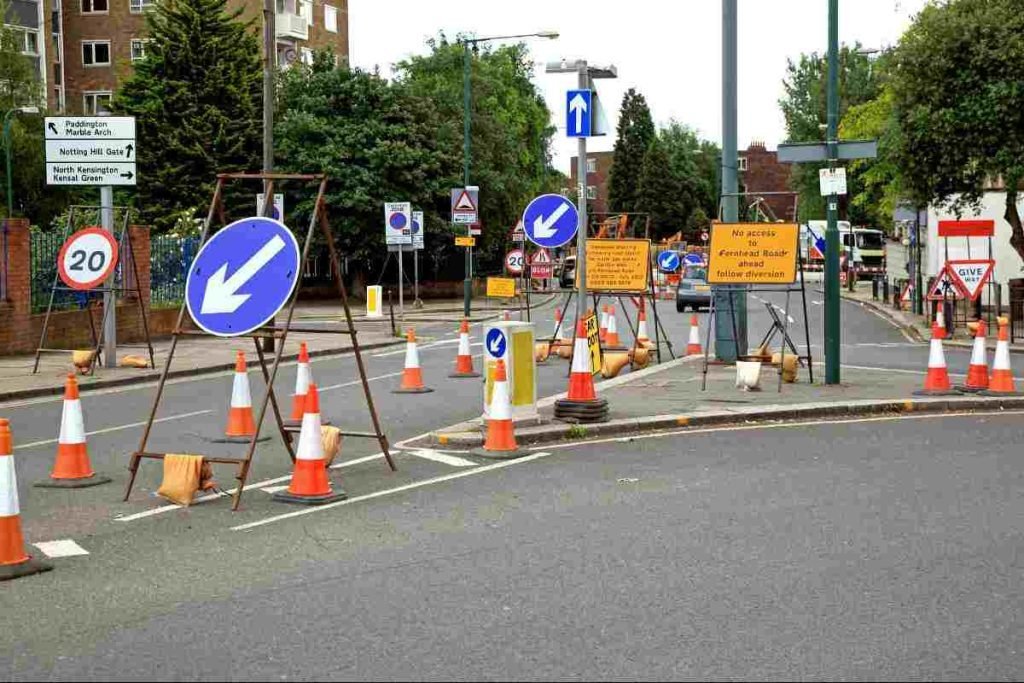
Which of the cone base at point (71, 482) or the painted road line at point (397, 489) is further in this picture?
the cone base at point (71, 482)

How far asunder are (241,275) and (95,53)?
6565 centimetres

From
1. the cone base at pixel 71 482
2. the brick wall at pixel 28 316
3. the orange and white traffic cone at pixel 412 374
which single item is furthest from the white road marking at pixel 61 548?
the brick wall at pixel 28 316

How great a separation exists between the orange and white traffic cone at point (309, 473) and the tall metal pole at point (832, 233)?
8793mm

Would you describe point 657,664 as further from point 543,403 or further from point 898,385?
point 898,385

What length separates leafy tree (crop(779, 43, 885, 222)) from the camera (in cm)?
9550

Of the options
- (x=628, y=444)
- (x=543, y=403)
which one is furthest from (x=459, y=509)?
(x=543, y=403)

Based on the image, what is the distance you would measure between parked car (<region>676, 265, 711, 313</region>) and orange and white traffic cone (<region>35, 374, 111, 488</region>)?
1312 inches

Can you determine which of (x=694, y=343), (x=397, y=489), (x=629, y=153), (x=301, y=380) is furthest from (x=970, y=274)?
(x=629, y=153)

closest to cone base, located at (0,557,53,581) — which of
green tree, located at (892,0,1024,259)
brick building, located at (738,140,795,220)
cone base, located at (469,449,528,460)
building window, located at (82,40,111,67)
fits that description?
cone base, located at (469,449,528,460)

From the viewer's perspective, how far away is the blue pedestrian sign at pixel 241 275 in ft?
30.9

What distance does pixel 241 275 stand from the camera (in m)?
9.52

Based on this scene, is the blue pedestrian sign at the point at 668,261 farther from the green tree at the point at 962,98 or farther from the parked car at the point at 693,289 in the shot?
the green tree at the point at 962,98

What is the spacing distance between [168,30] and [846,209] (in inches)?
1941

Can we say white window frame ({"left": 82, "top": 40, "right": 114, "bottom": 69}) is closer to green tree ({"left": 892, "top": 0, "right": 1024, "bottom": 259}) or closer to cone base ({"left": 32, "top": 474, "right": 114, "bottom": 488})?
green tree ({"left": 892, "top": 0, "right": 1024, "bottom": 259})
